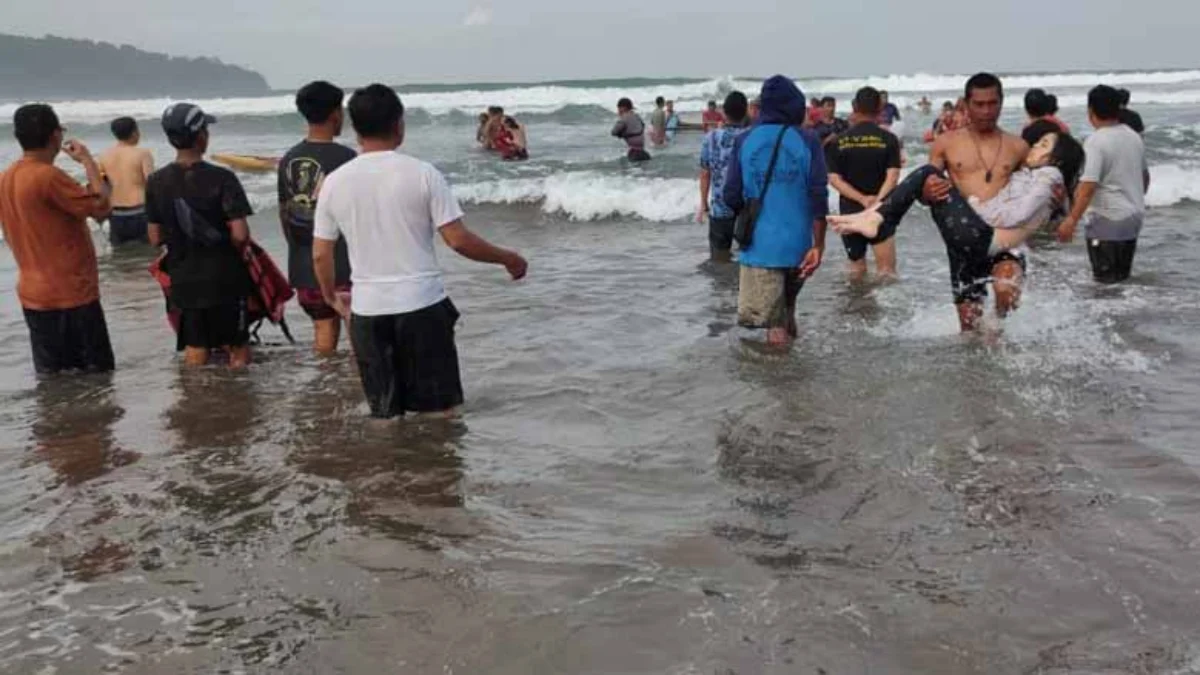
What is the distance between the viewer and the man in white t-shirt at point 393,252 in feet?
13.6

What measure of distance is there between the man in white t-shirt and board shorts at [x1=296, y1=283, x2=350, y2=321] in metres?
1.20

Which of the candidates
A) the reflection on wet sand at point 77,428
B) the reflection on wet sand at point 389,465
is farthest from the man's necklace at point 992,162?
the reflection on wet sand at point 77,428

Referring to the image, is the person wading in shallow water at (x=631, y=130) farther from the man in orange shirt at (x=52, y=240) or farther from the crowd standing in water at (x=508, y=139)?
the man in orange shirt at (x=52, y=240)

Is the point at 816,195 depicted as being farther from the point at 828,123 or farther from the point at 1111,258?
the point at 828,123

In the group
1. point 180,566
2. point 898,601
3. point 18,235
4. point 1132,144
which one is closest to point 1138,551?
point 898,601

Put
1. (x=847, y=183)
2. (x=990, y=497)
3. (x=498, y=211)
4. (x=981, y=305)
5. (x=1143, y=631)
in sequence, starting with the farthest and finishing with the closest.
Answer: (x=498, y=211) → (x=847, y=183) → (x=981, y=305) → (x=990, y=497) → (x=1143, y=631)

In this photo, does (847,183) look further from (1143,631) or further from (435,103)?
(435,103)

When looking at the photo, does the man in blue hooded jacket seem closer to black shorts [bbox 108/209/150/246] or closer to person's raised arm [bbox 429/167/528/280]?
person's raised arm [bbox 429/167/528/280]

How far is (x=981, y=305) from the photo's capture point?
20.7ft

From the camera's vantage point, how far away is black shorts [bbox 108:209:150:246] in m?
11.2

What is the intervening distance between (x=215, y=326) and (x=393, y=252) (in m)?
2.24

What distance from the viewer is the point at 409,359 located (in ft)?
14.7

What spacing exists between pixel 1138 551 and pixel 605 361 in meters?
3.53

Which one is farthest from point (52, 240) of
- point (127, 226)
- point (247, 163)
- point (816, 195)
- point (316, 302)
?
point (247, 163)
